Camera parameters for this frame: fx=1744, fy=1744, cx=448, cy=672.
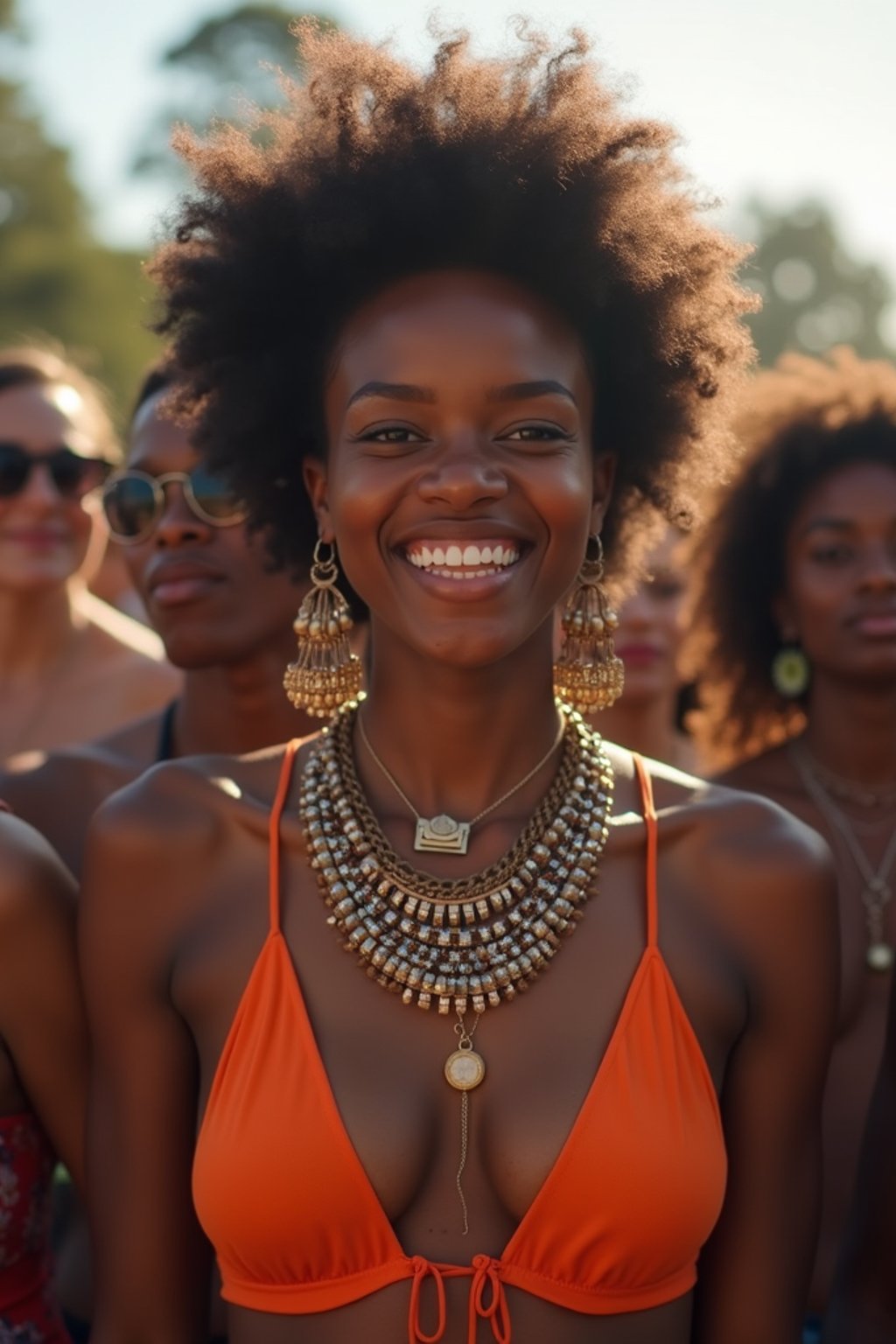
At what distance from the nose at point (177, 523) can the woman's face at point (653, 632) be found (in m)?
2.20

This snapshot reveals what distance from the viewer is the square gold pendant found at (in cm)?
305

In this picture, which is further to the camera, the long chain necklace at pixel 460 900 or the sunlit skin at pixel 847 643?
the sunlit skin at pixel 847 643

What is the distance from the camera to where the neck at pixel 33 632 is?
6113mm

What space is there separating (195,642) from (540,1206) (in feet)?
6.92

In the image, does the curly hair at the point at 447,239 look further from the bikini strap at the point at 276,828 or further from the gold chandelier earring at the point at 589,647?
the bikini strap at the point at 276,828

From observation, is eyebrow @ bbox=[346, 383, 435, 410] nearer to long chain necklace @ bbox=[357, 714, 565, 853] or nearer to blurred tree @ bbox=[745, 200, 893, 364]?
long chain necklace @ bbox=[357, 714, 565, 853]

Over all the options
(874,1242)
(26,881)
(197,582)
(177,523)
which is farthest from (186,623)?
(874,1242)

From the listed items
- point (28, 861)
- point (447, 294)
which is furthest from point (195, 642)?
point (447, 294)

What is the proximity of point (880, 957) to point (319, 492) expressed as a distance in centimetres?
206

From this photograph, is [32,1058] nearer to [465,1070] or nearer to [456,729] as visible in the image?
[465,1070]

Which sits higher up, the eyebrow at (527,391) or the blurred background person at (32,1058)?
the eyebrow at (527,391)

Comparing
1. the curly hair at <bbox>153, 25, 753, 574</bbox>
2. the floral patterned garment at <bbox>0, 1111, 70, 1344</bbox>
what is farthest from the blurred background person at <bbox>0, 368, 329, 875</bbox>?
the floral patterned garment at <bbox>0, 1111, 70, 1344</bbox>

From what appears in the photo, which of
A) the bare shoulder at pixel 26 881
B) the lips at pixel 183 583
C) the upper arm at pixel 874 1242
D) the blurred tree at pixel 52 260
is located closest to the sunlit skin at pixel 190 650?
the lips at pixel 183 583

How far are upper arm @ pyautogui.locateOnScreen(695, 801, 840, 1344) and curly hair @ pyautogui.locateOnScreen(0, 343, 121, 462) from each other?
3561 millimetres
